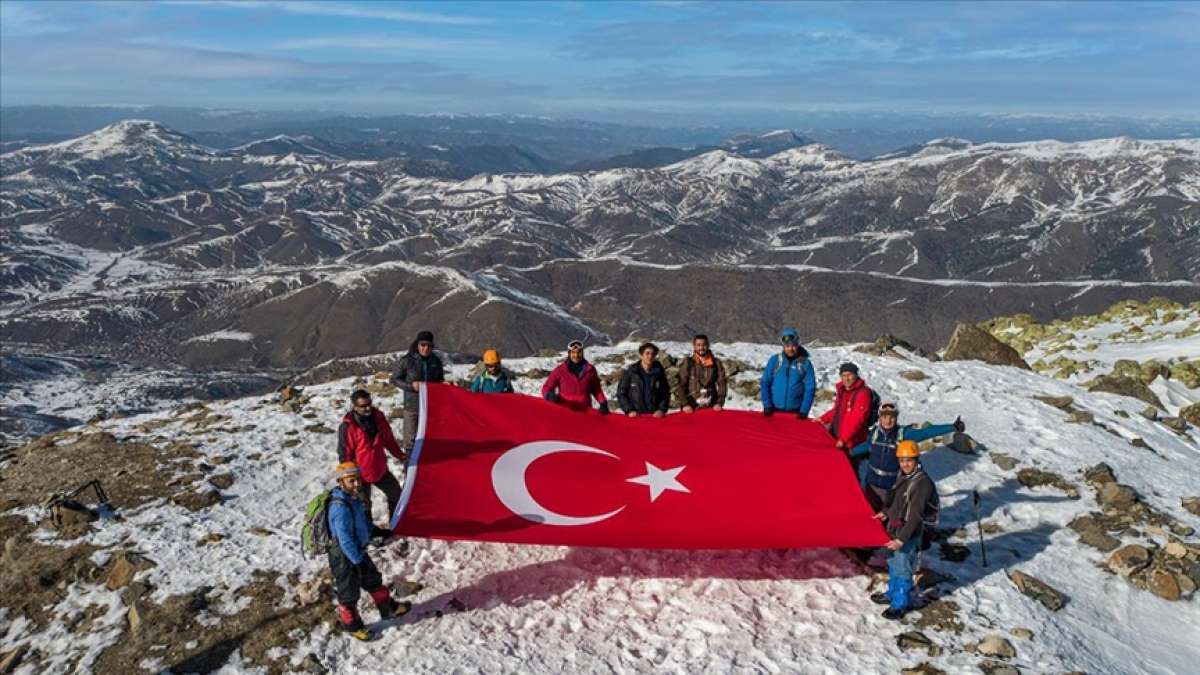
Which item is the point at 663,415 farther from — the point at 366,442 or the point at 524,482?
the point at 366,442

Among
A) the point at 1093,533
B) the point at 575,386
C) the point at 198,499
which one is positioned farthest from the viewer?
the point at 198,499

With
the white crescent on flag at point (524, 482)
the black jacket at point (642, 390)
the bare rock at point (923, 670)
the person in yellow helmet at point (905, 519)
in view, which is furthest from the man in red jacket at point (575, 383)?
the bare rock at point (923, 670)

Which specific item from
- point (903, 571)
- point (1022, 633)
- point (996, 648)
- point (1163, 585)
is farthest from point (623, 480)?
point (1163, 585)

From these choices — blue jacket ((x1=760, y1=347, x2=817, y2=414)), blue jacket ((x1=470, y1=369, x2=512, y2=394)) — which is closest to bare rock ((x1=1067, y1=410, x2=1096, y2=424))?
blue jacket ((x1=760, y1=347, x2=817, y2=414))

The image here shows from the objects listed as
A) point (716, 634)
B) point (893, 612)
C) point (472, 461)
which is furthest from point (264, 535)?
point (893, 612)

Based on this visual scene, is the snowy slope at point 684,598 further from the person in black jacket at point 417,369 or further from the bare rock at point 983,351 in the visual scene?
the bare rock at point 983,351

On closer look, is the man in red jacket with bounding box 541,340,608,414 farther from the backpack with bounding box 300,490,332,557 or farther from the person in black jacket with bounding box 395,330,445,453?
the backpack with bounding box 300,490,332,557

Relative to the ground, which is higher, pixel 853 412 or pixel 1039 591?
pixel 853 412
